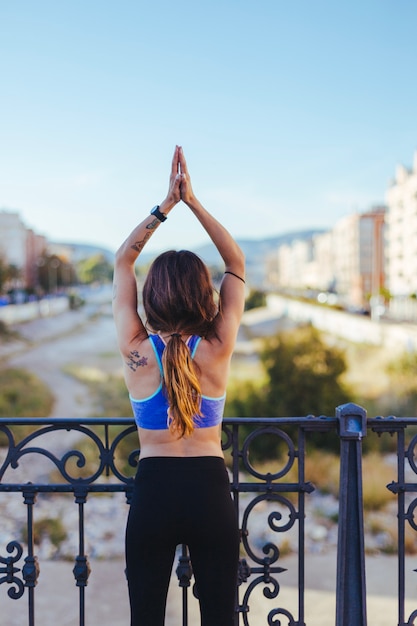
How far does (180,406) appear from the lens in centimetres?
183

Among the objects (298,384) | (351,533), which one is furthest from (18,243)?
(351,533)

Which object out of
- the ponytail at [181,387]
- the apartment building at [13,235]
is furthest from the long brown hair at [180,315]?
the apartment building at [13,235]

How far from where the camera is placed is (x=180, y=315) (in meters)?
1.95

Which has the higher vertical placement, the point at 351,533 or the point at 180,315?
the point at 180,315

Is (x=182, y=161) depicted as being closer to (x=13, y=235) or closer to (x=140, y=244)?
(x=140, y=244)

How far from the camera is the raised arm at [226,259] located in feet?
6.75

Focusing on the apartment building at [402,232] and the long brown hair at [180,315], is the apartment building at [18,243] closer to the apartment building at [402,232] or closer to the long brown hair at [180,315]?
the apartment building at [402,232]

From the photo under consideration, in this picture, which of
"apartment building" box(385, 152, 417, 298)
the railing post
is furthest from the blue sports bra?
"apartment building" box(385, 152, 417, 298)

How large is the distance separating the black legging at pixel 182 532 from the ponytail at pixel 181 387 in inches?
5.5

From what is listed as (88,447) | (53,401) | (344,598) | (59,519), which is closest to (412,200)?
(53,401)

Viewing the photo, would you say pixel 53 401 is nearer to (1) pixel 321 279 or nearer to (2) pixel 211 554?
(2) pixel 211 554

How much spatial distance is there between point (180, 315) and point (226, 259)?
40 cm

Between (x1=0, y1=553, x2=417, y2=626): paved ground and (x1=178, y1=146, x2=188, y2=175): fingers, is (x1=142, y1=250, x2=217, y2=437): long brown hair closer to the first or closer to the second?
(x1=178, y1=146, x2=188, y2=175): fingers

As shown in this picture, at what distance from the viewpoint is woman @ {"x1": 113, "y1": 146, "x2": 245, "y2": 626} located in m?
1.88
